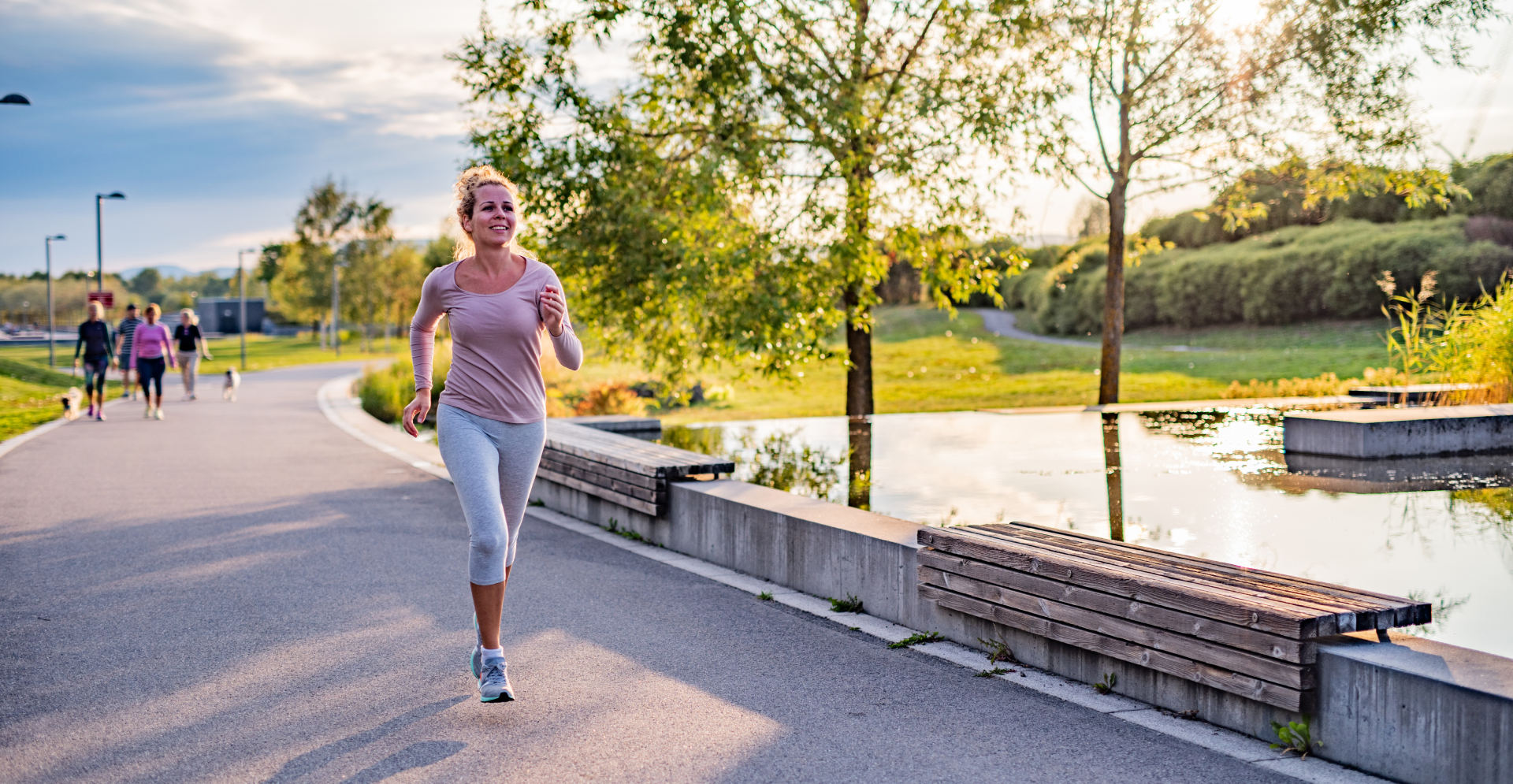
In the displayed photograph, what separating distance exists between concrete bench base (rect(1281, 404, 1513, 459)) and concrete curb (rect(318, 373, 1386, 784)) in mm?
4926

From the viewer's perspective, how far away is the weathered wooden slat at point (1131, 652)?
3.74 meters

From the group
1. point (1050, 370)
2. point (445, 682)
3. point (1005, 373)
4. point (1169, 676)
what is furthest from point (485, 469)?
point (1050, 370)

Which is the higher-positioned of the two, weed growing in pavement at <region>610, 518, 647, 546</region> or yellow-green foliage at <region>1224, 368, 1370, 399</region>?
yellow-green foliage at <region>1224, 368, 1370, 399</region>

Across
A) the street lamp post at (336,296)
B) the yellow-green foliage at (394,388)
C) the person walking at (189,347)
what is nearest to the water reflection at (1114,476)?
the yellow-green foliage at (394,388)

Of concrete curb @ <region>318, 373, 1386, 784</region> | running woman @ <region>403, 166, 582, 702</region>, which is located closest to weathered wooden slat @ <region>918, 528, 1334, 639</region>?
concrete curb @ <region>318, 373, 1386, 784</region>

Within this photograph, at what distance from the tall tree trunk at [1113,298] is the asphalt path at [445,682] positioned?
9727mm

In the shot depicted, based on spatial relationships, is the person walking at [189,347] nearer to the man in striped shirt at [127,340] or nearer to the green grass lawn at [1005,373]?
the man in striped shirt at [127,340]

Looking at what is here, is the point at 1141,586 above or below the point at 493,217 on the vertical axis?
below

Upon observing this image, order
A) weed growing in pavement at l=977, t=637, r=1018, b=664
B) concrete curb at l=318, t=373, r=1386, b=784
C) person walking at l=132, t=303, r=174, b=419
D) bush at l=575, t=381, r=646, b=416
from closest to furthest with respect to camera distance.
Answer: concrete curb at l=318, t=373, r=1386, b=784 → weed growing in pavement at l=977, t=637, r=1018, b=664 → bush at l=575, t=381, r=646, b=416 → person walking at l=132, t=303, r=174, b=419

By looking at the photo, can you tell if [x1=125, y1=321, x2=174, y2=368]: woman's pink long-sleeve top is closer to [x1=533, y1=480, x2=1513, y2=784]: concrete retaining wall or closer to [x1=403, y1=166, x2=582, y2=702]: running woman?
[x1=533, y1=480, x2=1513, y2=784]: concrete retaining wall

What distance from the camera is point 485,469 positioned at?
447 cm

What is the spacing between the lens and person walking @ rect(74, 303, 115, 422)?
18406 mm

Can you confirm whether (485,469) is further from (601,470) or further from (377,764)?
(601,470)

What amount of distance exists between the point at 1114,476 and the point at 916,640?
361cm
